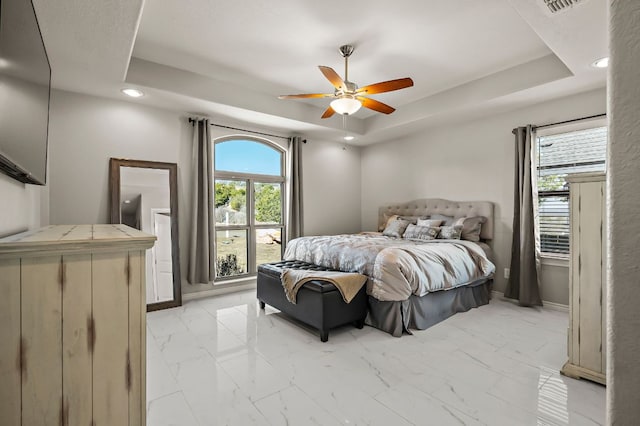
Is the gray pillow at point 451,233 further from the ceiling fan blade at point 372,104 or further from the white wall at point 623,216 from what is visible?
the white wall at point 623,216

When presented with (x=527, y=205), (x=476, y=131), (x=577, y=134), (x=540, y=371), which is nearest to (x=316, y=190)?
(x=476, y=131)

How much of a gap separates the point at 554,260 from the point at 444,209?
1.52m

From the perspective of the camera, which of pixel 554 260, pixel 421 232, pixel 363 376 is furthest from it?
pixel 421 232

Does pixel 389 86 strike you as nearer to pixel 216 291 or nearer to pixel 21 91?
pixel 21 91

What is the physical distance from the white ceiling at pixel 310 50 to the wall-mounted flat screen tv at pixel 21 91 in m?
0.68

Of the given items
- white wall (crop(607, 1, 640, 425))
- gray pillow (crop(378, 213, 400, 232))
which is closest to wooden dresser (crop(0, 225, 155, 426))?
white wall (crop(607, 1, 640, 425))

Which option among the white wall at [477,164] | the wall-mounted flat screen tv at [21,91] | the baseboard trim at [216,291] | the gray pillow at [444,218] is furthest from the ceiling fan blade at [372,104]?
the baseboard trim at [216,291]

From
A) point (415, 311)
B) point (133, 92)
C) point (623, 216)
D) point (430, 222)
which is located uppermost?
point (133, 92)

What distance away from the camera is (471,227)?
4.24m

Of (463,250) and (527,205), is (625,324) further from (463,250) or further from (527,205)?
(527,205)

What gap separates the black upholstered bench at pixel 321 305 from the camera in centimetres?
281

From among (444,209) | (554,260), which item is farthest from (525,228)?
(444,209)

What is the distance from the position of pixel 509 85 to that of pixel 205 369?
13.7 feet

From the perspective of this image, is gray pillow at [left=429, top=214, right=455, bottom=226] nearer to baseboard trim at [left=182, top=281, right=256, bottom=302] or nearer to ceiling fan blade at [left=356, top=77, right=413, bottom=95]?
ceiling fan blade at [left=356, top=77, right=413, bottom=95]
